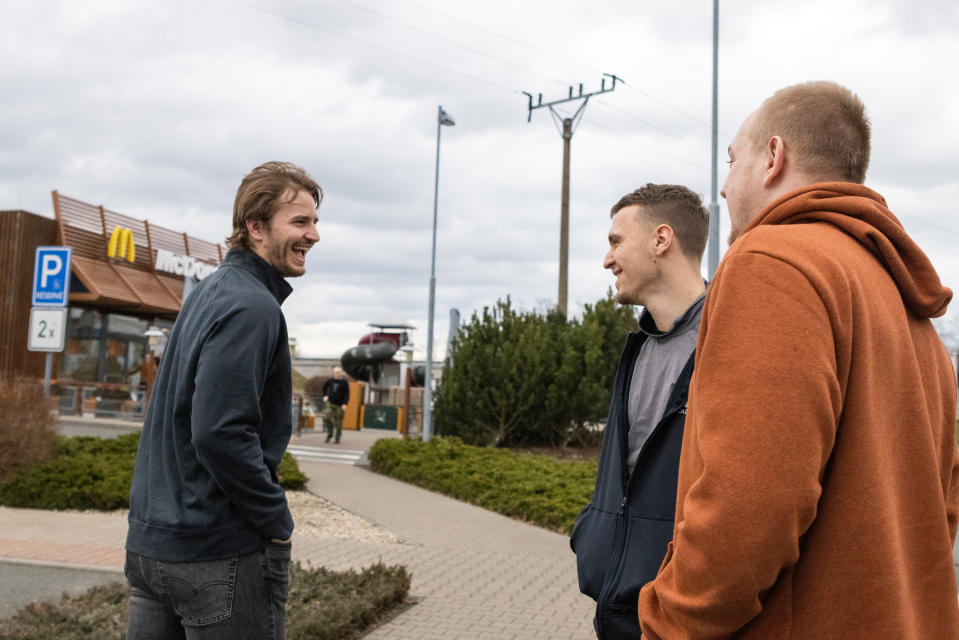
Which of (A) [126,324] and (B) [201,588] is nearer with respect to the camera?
(B) [201,588]

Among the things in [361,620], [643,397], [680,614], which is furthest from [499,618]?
[680,614]

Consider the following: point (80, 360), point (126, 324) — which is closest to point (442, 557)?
point (80, 360)

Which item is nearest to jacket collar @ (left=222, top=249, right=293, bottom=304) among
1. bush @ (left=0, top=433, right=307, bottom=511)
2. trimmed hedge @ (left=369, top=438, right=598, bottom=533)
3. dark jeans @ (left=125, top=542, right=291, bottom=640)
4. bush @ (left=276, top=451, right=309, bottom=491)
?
dark jeans @ (left=125, top=542, right=291, bottom=640)

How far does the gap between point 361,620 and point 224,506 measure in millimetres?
3622

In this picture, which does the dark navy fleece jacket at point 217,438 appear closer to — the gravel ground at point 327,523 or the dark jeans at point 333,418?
the gravel ground at point 327,523

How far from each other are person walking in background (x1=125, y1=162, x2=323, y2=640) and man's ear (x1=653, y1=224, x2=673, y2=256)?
1125 mm

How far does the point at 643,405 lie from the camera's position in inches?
97.7

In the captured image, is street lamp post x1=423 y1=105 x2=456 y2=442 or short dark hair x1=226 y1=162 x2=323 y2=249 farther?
street lamp post x1=423 y1=105 x2=456 y2=442

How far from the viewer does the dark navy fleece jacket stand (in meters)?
2.38

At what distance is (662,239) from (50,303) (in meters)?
13.8

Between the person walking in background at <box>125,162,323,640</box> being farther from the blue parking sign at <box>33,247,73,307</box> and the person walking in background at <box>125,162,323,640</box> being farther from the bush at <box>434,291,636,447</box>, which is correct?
the bush at <box>434,291,636,447</box>

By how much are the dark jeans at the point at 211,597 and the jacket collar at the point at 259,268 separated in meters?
0.74

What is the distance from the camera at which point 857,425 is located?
151 centimetres

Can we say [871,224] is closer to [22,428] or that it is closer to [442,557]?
[442,557]
